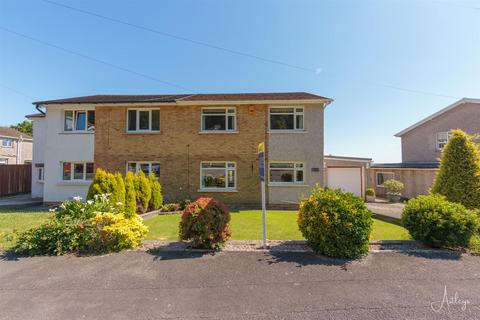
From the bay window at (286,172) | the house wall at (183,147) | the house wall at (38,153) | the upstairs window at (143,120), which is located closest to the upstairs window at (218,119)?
the house wall at (183,147)

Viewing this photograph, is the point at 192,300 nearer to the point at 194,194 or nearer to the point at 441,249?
the point at 441,249

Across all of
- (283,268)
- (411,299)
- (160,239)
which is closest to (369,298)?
(411,299)

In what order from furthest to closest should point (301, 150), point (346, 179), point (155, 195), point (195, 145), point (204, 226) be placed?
1. point (346, 179)
2. point (195, 145)
3. point (301, 150)
4. point (155, 195)
5. point (204, 226)

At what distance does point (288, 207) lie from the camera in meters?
12.8

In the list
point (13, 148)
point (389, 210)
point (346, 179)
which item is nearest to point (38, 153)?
point (13, 148)

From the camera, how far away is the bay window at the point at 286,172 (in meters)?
13.2

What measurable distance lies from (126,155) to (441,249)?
46.4 ft

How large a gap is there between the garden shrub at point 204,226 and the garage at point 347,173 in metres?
13.6

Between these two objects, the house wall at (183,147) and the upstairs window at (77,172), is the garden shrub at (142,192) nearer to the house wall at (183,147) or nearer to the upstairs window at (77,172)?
the house wall at (183,147)

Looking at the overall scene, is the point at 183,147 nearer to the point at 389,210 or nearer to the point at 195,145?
the point at 195,145

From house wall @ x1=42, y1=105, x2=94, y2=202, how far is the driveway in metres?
9.06

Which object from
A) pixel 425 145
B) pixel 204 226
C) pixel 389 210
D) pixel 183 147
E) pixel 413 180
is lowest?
pixel 389 210

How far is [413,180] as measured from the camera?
18.1 metres

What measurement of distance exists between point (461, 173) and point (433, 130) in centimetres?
1700
